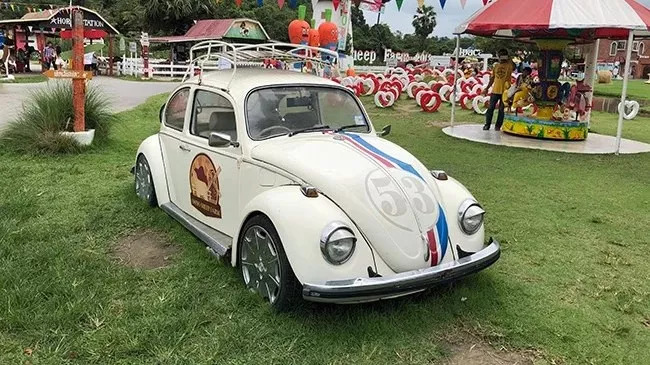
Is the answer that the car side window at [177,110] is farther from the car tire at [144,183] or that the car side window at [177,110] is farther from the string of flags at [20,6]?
the string of flags at [20,6]

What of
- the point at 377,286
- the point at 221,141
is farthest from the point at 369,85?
the point at 377,286

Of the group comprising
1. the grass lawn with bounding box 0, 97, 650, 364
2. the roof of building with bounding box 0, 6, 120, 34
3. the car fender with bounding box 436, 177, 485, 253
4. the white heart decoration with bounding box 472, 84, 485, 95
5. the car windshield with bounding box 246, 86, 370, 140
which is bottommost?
the grass lawn with bounding box 0, 97, 650, 364

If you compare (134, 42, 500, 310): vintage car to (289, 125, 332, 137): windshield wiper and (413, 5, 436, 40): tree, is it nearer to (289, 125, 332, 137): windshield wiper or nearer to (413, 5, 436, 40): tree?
(289, 125, 332, 137): windshield wiper

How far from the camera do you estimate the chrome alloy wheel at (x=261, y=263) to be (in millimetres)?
3729

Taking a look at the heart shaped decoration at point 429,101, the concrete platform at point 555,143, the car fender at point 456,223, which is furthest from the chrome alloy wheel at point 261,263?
the heart shaped decoration at point 429,101

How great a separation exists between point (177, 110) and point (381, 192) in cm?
271

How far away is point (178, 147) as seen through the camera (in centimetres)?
536

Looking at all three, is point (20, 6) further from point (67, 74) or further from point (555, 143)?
point (555, 143)

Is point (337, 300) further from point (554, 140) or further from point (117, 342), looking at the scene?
point (554, 140)

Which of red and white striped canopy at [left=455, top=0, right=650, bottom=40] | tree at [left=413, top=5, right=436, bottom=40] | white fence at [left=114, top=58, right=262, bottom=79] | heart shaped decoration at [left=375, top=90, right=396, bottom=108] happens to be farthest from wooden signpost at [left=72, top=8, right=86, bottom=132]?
tree at [left=413, top=5, right=436, bottom=40]

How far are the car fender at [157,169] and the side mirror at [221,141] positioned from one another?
138cm

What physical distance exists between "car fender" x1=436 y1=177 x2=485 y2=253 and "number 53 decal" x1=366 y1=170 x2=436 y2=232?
23cm

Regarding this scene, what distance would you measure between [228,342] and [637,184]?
6.74 meters

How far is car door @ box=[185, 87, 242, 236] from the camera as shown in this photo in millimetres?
4504
